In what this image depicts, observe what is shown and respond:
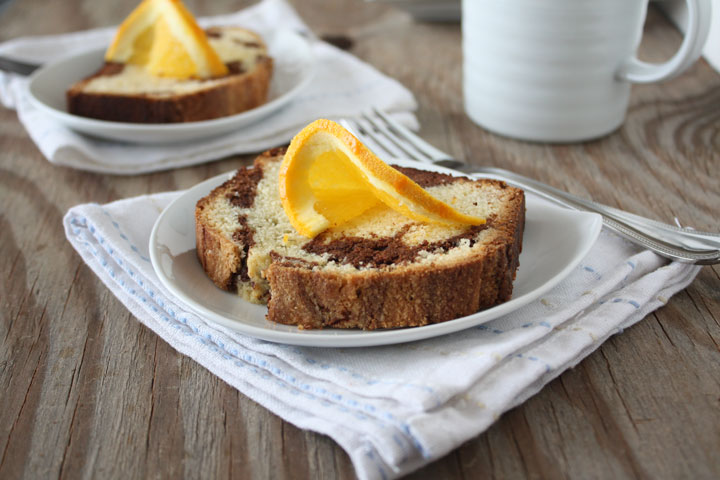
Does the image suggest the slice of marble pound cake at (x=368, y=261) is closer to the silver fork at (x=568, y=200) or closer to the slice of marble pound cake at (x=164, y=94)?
the silver fork at (x=568, y=200)

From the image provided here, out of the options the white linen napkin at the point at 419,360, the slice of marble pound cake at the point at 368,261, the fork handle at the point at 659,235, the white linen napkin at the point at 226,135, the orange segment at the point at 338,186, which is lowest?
the white linen napkin at the point at 226,135

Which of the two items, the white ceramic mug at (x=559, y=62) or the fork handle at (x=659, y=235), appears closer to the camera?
the fork handle at (x=659, y=235)

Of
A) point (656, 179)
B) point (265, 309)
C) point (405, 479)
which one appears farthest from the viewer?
point (656, 179)

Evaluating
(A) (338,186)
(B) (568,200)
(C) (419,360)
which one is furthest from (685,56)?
(C) (419,360)

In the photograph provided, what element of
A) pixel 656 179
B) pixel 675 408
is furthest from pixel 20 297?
pixel 656 179

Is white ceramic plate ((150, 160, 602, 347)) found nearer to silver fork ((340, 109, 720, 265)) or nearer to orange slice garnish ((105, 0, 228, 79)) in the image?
silver fork ((340, 109, 720, 265))

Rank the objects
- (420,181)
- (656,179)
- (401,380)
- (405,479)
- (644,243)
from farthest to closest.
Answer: (656,179), (420,181), (644,243), (401,380), (405,479)

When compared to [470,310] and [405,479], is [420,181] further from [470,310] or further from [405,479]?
[405,479]

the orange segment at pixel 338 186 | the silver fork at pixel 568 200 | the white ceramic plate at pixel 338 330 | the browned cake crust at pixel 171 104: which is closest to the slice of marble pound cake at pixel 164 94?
the browned cake crust at pixel 171 104
